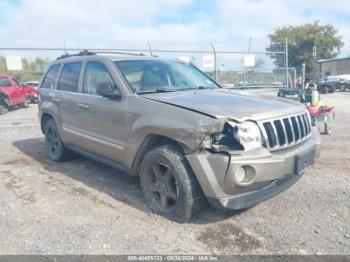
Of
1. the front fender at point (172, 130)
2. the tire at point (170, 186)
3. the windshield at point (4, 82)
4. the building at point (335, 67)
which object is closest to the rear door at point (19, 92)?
the windshield at point (4, 82)

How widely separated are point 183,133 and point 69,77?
9.38 feet

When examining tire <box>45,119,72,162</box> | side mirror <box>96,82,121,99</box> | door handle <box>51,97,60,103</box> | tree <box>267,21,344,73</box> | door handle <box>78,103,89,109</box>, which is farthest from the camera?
tree <box>267,21,344,73</box>

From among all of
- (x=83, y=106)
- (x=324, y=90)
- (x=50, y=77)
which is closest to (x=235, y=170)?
(x=83, y=106)

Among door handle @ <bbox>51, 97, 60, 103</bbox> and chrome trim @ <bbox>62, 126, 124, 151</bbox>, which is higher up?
door handle @ <bbox>51, 97, 60, 103</bbox>

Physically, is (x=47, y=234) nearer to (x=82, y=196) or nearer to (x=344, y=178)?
(x=82, y=196)

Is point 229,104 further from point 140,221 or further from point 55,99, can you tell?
point 55,99

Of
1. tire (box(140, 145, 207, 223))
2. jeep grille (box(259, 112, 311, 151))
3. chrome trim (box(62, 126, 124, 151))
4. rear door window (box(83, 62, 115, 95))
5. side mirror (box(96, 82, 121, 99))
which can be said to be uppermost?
rear door window (box(83, 62, 115, 95))

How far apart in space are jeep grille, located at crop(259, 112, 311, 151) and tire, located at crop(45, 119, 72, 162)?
3790mm

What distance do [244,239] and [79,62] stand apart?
3.52 meters

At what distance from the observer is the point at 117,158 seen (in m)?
4.20

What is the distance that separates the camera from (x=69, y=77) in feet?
17.4

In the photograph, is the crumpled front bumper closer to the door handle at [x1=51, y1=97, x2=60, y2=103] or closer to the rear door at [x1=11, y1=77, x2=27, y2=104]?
the door handle at [x1=51, y1=97, x2=60, y2=103]

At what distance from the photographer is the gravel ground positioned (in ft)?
9.94

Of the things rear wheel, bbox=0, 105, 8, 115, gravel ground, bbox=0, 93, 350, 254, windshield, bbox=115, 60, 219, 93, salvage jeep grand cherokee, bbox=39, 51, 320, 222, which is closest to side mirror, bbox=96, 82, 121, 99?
salvage jeep grand cherokee, bbox=39, 51, 320, 222
